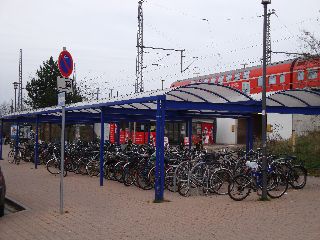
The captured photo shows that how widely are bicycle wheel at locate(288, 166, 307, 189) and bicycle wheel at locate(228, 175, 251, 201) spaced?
182 centimetres

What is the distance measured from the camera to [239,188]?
9.84m

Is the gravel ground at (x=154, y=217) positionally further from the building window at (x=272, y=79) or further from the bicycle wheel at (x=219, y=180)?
the building window at (x=272, y=79)

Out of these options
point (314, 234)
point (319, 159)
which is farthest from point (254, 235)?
point (319, 159)

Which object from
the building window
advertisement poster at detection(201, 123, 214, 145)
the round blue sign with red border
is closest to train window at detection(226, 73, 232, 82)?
the building window

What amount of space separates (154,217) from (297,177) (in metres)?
5.07

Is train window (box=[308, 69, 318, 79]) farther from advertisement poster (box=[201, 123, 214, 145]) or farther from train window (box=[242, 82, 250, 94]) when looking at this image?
advertisement poster (box=[201, 123, 214, 145])

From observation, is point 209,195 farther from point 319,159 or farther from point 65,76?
Answer: point 319,159

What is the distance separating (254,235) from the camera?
21.4 feet

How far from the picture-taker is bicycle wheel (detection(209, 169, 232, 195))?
10.7 meters

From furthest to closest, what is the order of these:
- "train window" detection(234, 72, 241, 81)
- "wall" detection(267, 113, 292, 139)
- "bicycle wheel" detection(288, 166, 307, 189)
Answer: "train window" detection(234, 72, 241, 81), "wall" detection(267, 113, 292, 139), "bicycle wheel" detection(288, 166, 307, 189)

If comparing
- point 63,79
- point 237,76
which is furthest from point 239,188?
point 237,76

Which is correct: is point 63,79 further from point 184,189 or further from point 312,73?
point 312,73

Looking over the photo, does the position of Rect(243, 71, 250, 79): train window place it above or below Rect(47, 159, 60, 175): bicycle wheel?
above

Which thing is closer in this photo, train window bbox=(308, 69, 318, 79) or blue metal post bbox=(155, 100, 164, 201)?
blue metal post bbox=(155, 100, 164, 201)
